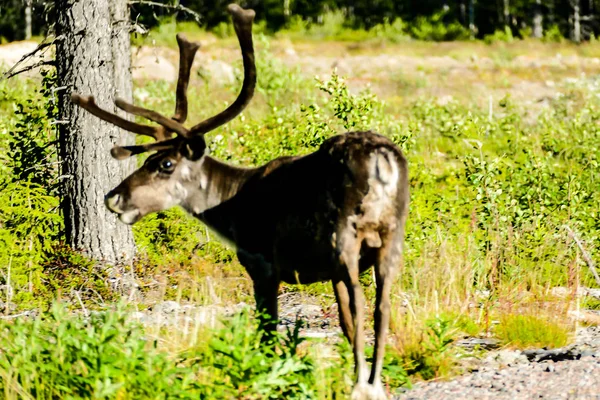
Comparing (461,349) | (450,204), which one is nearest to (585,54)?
(450,204)

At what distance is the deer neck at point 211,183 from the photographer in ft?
20.9

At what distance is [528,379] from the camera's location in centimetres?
612

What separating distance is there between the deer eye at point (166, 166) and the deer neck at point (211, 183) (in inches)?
5.8

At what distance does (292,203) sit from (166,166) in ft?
3.05

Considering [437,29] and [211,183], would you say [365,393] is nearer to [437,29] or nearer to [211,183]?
[211,183]

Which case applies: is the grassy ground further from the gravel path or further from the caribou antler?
the caribou antler

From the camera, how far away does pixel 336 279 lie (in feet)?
19.1

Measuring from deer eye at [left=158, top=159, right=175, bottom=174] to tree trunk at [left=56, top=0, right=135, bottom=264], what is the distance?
3.16 m

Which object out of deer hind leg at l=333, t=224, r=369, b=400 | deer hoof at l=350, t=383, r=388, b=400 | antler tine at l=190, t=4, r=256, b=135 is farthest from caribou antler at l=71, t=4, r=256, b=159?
deer hoof at l=350, t=383, r=388, b=400

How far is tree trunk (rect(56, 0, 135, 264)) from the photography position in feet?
30.2

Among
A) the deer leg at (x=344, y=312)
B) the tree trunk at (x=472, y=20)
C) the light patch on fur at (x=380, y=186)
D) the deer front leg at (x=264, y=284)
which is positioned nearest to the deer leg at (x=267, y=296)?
the deer front leg at (x=264, y=284)

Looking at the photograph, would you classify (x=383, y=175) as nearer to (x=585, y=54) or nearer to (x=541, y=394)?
(x=541, y=394)

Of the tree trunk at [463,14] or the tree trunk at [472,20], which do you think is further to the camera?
the tree trunk at [463,14]

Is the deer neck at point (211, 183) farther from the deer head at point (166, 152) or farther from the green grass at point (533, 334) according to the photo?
the green grass at point (533, 334)
